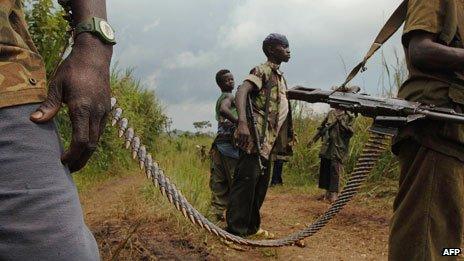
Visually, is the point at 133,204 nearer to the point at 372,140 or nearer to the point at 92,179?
the point at 372,140

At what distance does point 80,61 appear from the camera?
119cm

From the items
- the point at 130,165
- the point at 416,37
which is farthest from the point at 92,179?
the point at 416,37

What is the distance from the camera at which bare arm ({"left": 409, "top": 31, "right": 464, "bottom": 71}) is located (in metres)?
2.20

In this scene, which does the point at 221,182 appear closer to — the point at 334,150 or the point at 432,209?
the point at 334,150

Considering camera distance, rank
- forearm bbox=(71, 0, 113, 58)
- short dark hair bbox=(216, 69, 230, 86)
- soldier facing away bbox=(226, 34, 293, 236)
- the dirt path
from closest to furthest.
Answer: forearm bbox=(71, 0, 113, 58)
the dirt path
soldier facing away bbox=(226, 34, 293, 236)
short dark hair bbox=(216, 69, 230, 86)

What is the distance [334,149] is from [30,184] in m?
6.70

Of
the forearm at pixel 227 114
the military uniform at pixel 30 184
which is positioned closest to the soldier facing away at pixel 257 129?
the forearm at pixel 227 114

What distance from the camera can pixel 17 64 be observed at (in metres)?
1.18

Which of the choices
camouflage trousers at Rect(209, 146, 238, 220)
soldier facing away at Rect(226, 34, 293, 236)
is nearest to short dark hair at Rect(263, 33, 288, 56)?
soldier facing away at Rect(226, 34, 293, 236)

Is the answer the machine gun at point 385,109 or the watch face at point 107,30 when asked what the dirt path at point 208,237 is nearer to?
the machine gun at point 385,109

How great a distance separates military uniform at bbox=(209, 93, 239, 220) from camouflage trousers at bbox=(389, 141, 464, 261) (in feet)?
11.5

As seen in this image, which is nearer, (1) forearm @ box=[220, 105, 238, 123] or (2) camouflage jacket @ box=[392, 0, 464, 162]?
(2) camouflage jacket @ box=[392, 0, 464, 162]

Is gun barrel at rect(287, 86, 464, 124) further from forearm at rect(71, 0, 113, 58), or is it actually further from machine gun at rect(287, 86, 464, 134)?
forearm at rect(71, 0, 113, 58)

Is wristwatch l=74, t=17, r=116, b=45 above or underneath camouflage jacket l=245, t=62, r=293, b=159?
underneath
